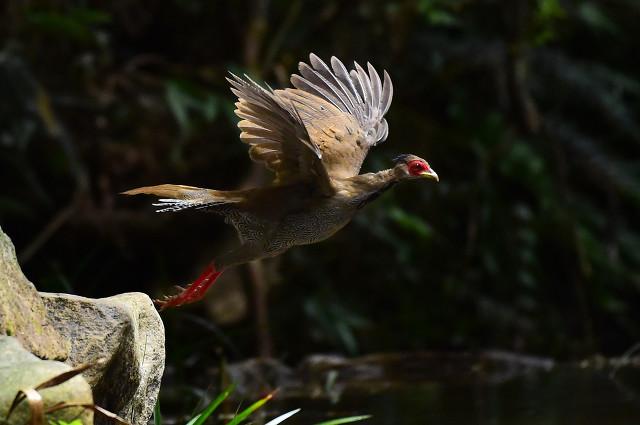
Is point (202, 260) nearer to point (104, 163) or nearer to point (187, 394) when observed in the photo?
point (104, 163)

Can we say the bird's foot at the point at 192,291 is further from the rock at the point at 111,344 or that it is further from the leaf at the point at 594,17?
the leaf at the point at 594,17

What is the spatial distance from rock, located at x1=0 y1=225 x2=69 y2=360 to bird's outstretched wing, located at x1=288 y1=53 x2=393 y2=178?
6.01ft

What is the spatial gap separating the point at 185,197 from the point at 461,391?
260 cm

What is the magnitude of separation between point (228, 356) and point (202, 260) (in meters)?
1.41

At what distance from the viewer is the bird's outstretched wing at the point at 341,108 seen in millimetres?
5223

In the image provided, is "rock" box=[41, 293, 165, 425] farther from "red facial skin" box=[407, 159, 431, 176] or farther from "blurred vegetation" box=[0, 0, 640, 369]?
"blurred vegetation" box=[0, 0, 640, 369]

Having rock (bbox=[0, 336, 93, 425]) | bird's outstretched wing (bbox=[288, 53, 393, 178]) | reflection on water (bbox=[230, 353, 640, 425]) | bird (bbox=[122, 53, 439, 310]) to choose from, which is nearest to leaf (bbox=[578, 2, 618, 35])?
reflection on water (bbox=[230, 353, 640, 425])

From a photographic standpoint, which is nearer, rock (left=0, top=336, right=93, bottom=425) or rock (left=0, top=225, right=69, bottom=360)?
rock (left=0, top=336, right=93, bottom=425)

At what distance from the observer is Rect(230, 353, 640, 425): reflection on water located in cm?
533

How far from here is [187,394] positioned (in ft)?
20.2

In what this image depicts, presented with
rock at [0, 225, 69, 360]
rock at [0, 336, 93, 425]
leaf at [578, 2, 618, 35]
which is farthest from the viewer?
leaf at [578, 2, 618, 35]

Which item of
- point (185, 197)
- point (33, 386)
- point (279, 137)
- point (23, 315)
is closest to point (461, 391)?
point (279, 137)

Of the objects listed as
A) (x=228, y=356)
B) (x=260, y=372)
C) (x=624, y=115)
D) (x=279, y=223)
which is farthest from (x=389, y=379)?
(x=624, y=115)

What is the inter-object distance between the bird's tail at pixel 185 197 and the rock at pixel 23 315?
807 mm
